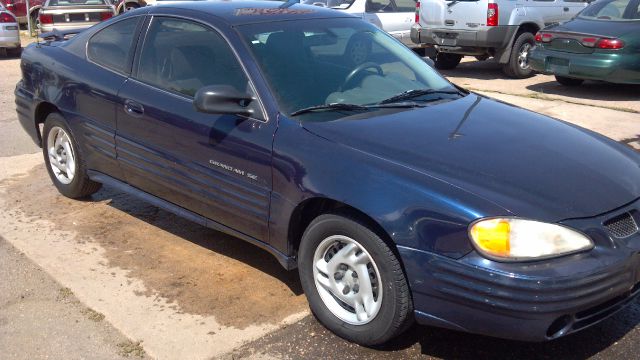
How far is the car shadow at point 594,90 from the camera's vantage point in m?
10.0

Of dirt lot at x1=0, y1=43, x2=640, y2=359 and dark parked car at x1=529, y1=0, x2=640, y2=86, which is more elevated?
dark parked car at x1=529, y1=0, x2=640, y2=86

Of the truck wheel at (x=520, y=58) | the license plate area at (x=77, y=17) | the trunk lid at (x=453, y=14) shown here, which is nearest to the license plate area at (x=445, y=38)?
the trunk lid at (x=453, y=14)

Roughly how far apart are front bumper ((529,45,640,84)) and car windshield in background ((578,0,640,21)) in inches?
31.5

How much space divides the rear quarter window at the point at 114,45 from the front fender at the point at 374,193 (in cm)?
167

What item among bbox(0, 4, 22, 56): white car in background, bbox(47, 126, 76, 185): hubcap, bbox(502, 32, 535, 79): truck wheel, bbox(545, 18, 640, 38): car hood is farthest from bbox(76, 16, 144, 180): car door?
bbox(0, 4, 22, 56): white car in background

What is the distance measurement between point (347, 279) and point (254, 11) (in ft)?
6.38

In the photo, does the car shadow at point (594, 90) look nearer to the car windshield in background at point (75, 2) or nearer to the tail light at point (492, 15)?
the tail light at point (492, 15)

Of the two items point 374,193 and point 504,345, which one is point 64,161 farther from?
point 504,345

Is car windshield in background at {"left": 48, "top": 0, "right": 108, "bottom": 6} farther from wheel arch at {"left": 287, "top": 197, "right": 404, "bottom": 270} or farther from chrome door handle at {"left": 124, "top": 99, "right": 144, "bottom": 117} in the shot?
wheel arch at {"left": 287, "top": 197, "right": 404, "bottom": 270}

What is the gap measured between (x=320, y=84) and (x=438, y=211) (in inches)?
51.3

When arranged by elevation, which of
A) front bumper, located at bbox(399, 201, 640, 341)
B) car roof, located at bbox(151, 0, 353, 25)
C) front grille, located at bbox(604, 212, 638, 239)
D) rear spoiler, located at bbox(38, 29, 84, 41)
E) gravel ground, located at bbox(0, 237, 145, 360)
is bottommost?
gravel ground, located at bbox(0, 237, 145, 360)

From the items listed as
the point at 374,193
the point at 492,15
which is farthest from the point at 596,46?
the point at 374,193

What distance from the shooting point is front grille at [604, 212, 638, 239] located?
10.1ft

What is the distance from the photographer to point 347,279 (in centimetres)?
347
